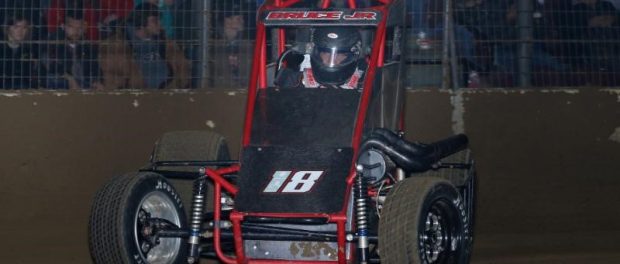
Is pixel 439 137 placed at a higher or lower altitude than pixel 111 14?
lower

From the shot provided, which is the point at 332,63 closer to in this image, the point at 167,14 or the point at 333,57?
the point at 333,57

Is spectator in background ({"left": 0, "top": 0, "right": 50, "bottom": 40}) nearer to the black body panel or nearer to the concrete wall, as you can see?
the concrete wall

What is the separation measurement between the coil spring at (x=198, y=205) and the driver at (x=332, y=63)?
1041mm

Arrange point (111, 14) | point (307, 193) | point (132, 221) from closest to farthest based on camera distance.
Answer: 1. point (307, 193)
2. point (132, 221)
3. point (111, 14)

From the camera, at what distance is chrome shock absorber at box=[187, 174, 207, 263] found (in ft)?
20.4

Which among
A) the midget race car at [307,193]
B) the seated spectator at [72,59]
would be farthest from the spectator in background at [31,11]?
the midget race car at [307,193]

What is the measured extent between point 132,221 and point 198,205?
388 millimetres

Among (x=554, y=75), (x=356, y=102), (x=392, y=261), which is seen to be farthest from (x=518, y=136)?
(x=392, y=261)

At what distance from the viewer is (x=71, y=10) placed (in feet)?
30.7

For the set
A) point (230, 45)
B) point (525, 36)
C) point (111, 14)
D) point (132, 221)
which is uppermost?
point (111, 14)


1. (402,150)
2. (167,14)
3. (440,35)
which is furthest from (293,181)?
(440,35)

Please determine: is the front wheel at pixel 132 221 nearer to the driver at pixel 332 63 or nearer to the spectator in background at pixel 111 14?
the driver at pixel 332 63

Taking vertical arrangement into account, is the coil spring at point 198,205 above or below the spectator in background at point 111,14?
below

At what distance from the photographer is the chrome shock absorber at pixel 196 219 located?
6.20 metres
